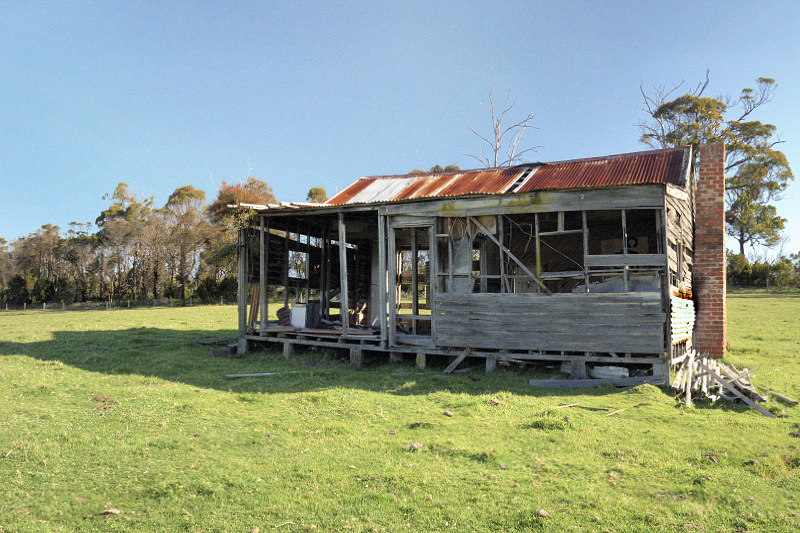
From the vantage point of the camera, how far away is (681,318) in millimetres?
12180

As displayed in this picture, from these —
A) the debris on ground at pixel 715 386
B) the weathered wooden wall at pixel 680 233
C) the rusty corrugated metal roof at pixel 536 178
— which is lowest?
the debris on ground at pixel 715 386

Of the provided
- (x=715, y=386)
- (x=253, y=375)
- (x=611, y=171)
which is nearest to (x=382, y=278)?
(x=253, y=375)

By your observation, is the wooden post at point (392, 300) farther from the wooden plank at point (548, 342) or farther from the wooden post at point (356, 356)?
the wooden plank at point (548, 342)

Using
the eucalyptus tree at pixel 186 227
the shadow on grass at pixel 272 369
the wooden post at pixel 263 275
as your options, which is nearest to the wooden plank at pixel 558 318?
the shadow on grass at pixel 272 369

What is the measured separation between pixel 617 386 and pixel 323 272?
11.0m

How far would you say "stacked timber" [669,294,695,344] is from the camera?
11.2m

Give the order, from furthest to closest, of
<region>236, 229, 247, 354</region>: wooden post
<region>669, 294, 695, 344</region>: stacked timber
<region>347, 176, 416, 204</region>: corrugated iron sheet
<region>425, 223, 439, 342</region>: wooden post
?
<region>347, 176, 416, 204</region>: corrugated iron sheet → <region>236, 229, 247, 354</region>: wooden post → <region>425, 223, 439, 342</region>: wooden post → <region>669, 294, 695, 344</region>: stacked timber

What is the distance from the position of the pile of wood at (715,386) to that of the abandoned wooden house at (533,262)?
55 cm

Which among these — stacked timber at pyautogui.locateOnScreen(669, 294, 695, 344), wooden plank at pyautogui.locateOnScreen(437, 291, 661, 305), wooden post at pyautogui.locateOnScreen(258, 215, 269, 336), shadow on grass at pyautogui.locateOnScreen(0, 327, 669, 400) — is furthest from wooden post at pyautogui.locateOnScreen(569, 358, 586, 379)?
wooden post at pyautogui.locateOnScreen(258, 215, 269, 336)

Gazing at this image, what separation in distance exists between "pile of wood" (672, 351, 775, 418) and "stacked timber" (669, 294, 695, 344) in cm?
83

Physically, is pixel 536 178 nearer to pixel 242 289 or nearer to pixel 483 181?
pixel 483 181

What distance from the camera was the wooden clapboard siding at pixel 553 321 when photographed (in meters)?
11.0

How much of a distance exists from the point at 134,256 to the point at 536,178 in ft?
161

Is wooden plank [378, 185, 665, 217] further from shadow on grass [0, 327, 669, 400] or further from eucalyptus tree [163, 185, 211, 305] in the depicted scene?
eucalyptus tree [163, 185, 211, 305]
